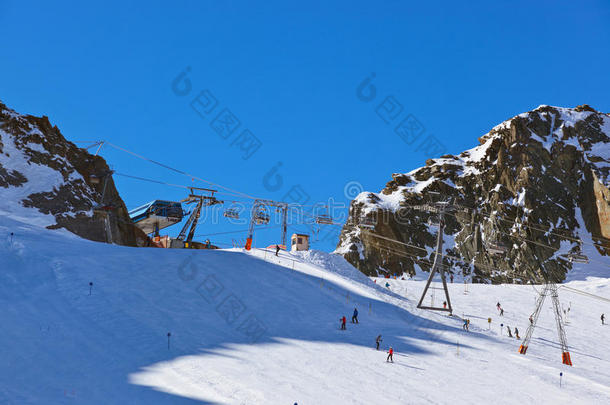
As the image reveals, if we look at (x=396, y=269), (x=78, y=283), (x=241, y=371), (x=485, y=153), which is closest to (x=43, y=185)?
(x=78, y=283)

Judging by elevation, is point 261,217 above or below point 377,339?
above

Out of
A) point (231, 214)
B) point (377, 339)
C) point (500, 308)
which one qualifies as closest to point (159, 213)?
point (231, 214)

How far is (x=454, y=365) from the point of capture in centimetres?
2578

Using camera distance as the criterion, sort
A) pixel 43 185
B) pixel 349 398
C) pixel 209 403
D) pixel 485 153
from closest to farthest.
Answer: pixel 209 403, pixel 349 398, pixel 43 185, pixel 485 153

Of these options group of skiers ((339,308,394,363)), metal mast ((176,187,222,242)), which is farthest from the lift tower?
group of skiers ((339,308,394,363))

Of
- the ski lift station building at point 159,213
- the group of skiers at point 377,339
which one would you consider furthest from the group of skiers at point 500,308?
the ski lift station building at point 159,213

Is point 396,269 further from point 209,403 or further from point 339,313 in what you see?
point 209,403

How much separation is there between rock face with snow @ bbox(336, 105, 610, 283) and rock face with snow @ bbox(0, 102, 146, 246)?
50.1 meters

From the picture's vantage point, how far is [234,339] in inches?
1059

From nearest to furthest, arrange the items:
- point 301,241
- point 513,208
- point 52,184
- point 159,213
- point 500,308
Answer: point 500,308, point 52,184, point 159,213, point 301,241, point 513,208

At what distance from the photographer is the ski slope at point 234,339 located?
19.6m

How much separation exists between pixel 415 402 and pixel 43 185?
177ft

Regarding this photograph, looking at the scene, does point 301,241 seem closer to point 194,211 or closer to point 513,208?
point 194,211

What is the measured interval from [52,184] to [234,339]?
1731 inches
